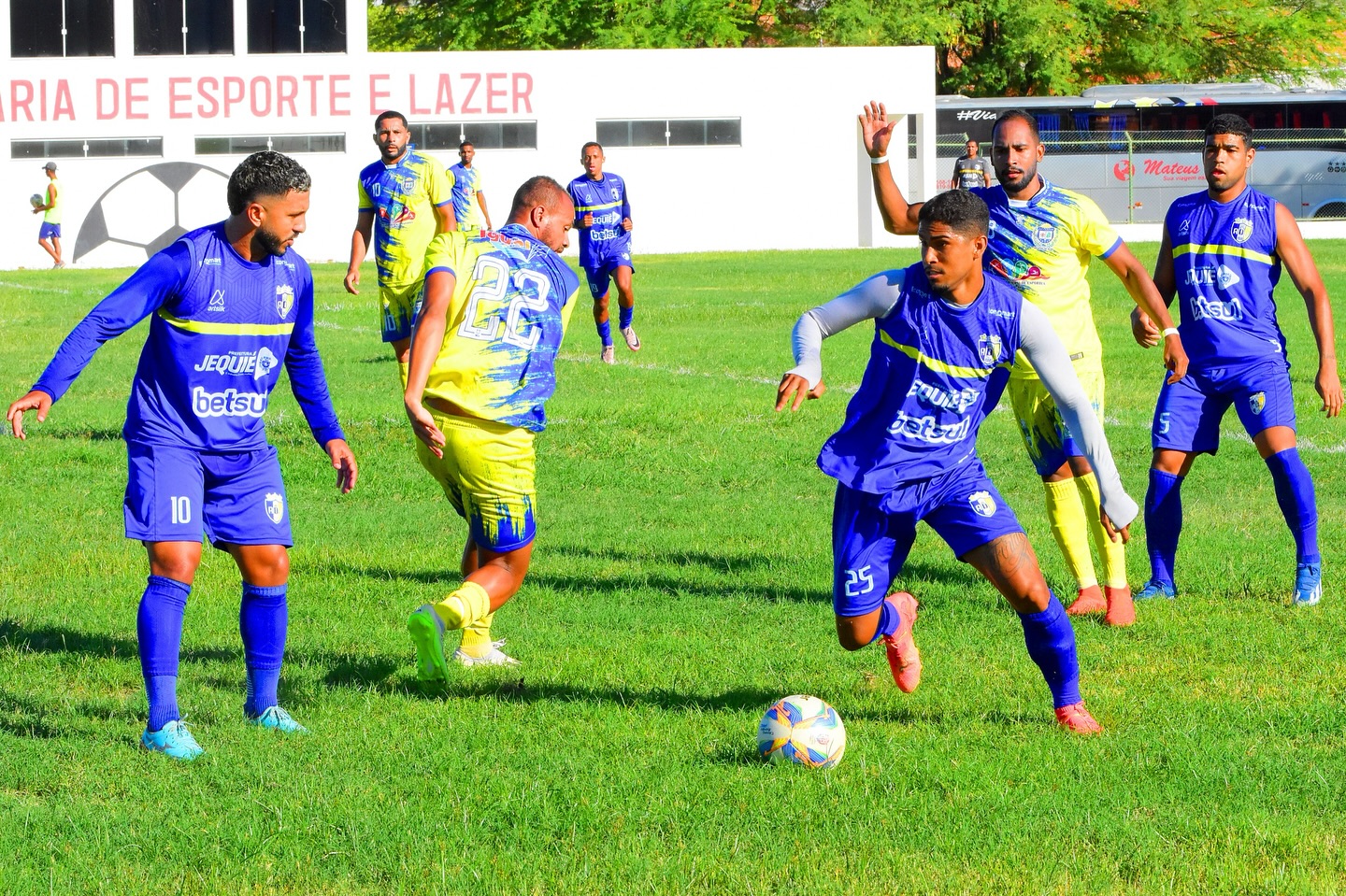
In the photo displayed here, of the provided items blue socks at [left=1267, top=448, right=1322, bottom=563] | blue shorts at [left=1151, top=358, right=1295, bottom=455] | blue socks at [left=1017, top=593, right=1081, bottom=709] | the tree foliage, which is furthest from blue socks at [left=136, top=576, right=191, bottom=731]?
the tree foliage

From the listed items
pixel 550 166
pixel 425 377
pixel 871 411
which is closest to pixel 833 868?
pixel 871 411

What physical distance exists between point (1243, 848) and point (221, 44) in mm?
38704

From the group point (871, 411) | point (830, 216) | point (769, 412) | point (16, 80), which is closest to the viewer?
point (871, 411)

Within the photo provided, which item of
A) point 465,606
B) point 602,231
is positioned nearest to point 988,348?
point 465,606

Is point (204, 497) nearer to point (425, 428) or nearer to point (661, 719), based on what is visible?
point (425, 428)

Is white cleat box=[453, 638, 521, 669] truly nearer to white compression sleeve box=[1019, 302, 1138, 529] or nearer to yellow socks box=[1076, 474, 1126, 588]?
white compression sleeve box=[1019, 302, 1138, 529]

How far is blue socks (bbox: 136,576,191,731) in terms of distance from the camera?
518cm

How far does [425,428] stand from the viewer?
5.67m

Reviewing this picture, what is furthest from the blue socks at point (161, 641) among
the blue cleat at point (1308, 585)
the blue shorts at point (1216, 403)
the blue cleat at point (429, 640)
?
the blue cleat at point (1308, 585)

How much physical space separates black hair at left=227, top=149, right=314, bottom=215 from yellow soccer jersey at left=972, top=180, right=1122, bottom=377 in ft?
10.9

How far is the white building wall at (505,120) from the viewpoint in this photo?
38688 mm

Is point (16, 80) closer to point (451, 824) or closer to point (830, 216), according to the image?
point (830, 216)

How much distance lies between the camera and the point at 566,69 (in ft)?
134

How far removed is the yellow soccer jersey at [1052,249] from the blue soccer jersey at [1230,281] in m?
0.80
